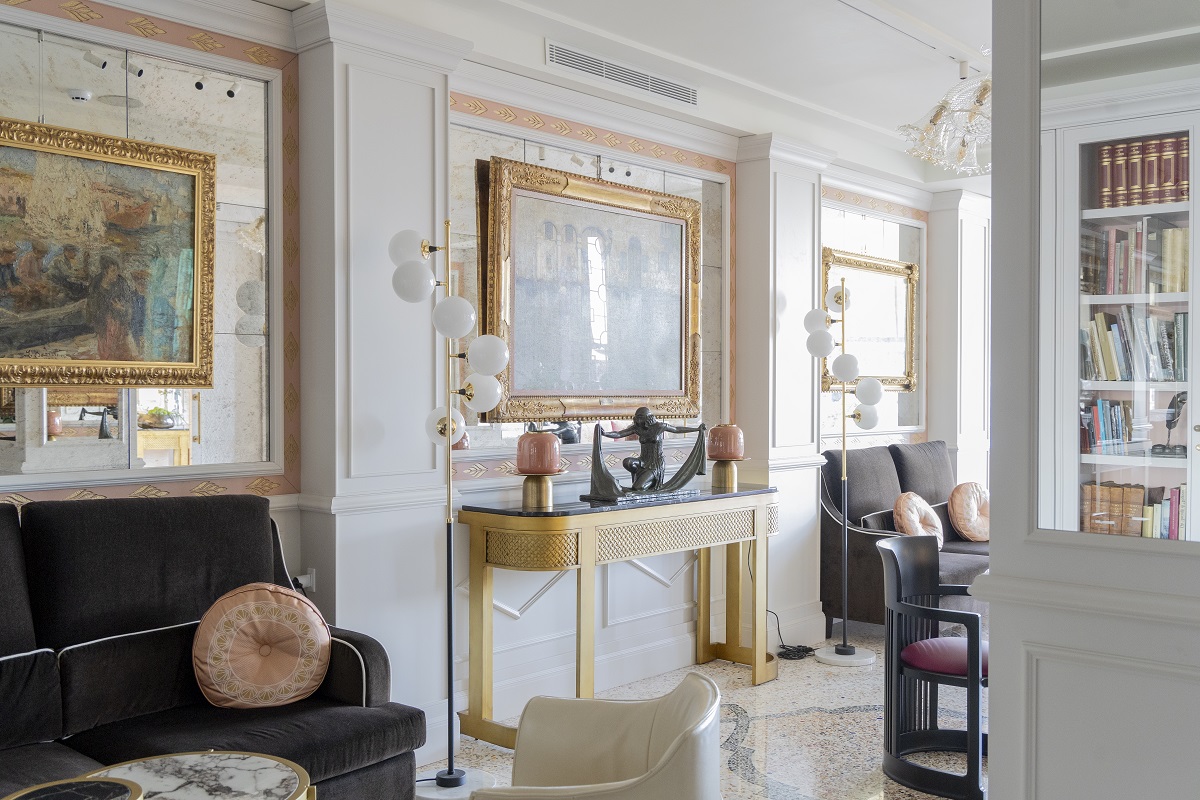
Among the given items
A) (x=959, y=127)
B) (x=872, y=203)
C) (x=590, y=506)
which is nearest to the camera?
(x=590, y=506)

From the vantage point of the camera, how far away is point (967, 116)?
4.39m

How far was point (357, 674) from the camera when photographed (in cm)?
299

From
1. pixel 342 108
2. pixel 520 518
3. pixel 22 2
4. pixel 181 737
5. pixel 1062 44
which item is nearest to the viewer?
pixel 1062 44

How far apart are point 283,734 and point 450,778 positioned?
0.91 meters

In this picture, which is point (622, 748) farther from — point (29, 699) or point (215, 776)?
point (29, 699)

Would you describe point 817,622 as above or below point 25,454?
below

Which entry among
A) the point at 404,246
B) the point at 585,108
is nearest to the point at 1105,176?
the point at 404,246

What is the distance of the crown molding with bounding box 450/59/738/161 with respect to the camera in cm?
423

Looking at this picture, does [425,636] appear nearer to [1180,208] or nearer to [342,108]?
[342,108]

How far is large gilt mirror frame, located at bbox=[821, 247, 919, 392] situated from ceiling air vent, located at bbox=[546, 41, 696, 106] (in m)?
1.66

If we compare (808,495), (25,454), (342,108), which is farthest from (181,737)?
(808,495)

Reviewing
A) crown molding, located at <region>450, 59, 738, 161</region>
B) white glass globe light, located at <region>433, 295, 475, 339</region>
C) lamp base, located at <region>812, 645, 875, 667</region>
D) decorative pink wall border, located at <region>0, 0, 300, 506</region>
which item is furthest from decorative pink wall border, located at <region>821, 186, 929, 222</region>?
decorative pink wall border, located at <region>0, 0, 300, 506</region>

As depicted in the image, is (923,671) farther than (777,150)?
No

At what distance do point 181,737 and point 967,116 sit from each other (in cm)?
384
